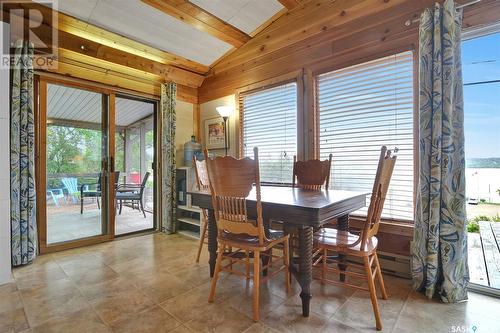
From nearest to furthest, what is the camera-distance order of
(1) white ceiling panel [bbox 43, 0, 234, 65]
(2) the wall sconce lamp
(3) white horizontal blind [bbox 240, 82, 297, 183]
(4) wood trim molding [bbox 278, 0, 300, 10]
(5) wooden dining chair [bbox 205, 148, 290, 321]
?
(5) wooden dining chair [bbox 205, 148, 290, 321] < (1) white ceiling panel [bbox 43, 0, 234, 65] < (4) wood trim molding [bbox 278, 0, 300, 10] < (3) white horizontal blind [bbox 240, 82, 297, 183] < (2) the wall sconce lamp

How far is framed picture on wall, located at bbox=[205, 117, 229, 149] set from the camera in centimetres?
411

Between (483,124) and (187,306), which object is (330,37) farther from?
(187,306)

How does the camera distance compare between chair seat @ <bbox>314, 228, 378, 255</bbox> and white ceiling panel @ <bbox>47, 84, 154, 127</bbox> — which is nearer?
chair seat @ <bbox>314, 228, 378, 255</bbox>

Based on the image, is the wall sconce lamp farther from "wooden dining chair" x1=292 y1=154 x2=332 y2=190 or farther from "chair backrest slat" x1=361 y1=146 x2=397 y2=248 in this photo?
"chair backrest slat" x1=361 y1=146 x2=397 y2=248

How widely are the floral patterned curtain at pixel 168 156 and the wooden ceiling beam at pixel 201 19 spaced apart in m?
1.11

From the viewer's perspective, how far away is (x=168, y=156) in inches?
156

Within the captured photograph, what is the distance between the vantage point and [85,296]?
2.04m

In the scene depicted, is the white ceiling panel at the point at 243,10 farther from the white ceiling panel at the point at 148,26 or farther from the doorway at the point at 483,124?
the doorway at the point at 483,124

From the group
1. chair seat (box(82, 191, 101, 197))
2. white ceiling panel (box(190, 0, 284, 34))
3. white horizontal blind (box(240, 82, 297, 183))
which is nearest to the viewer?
white ceiling panel (box(190, 0, 284, 34))

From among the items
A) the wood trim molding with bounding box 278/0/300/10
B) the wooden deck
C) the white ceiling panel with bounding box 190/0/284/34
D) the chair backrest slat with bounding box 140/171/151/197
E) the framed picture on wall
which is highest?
the wood trim molding with bounding box 278/0/300/10

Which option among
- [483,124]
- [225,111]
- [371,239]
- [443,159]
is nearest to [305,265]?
[371,239]

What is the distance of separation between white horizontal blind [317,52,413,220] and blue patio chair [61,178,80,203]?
3.28m

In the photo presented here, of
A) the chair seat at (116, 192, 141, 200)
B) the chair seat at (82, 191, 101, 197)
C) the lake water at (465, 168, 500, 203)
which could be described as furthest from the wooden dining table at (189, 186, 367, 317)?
the chair seat at (116, 192, 141, 200)

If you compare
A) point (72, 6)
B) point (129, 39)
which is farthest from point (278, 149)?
point (72, 6)
